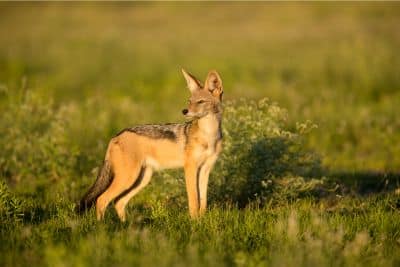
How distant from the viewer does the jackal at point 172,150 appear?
8.25 meters

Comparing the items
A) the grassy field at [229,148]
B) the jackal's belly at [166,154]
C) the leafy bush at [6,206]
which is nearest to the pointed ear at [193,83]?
the jackal's belly at [166,154]

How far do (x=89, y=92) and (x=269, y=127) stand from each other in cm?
1282

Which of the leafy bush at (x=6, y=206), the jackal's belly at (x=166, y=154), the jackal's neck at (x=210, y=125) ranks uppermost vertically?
the jackal's neck at (x=210, y=125)

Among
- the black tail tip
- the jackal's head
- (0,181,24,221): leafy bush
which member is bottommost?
the black tail tip

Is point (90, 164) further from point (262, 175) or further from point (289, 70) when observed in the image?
point (289, 70)

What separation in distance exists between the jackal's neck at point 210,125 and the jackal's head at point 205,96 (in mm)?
66

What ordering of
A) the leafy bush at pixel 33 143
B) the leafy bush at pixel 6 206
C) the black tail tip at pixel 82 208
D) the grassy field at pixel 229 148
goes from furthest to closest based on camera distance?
the leafy bush at pixel 33 143
the black tail tip at pixel 82 208
the leafy bush at pixel 6 206
the grassy field at pixel 229 148

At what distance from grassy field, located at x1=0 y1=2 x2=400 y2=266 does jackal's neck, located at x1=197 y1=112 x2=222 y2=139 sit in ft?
3.59

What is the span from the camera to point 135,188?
346 inches

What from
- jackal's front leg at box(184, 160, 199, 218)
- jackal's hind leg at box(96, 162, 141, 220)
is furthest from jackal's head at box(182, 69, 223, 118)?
jackal's hind leg at box(96, 162, 141, 220)

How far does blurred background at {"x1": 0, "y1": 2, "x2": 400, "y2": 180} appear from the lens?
1489 centimetres

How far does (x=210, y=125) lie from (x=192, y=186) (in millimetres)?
858

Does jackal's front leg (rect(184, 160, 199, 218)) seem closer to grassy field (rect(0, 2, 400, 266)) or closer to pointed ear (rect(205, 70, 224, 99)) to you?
grassy field (rect(0, 2, 400, 266))

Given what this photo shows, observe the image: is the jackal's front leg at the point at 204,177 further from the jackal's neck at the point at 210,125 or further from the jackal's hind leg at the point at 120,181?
the jackal's hind leg at the point at 120,181
